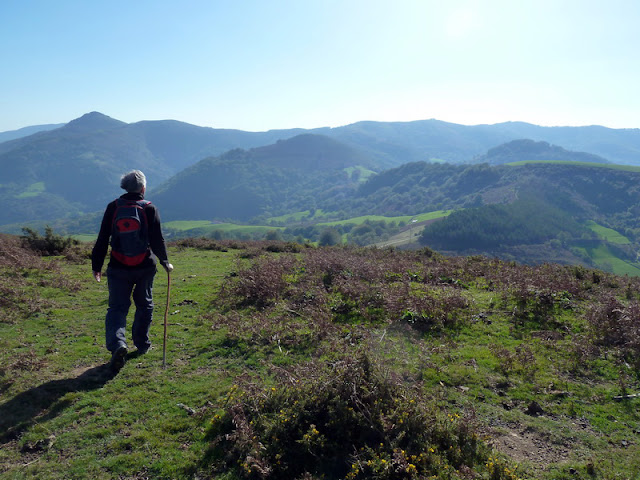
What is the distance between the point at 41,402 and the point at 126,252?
7.68 ft

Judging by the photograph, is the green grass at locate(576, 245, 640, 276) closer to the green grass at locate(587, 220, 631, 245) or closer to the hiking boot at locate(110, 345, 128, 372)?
the green grass at locate(587, 220, 631, 245)

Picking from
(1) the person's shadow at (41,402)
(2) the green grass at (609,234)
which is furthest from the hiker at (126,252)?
(2) the green grass at (609,234)

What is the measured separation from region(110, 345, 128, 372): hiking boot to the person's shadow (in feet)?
0.32

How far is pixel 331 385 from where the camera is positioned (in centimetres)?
464

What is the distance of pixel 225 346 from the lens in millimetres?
7250

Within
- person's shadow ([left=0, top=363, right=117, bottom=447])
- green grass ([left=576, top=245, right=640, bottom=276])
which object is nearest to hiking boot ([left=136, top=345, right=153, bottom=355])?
person's shadow ([left=0, top=363, right=117, bottom=447])

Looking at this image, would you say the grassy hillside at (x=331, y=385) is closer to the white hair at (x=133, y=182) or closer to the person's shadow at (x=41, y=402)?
the person's shadow at (x=41, y=402)

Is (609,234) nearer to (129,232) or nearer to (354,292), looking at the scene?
(354,292)

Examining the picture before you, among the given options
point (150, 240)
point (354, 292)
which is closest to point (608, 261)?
point (354, 292)

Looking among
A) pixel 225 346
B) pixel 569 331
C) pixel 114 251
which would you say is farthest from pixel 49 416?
pixel 569 331

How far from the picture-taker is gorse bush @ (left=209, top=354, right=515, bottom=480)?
380 cm

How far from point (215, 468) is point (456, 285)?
9.27 metres

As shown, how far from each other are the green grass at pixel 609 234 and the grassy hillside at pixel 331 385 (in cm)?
10897

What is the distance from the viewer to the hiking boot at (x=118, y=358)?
580 centimetres
